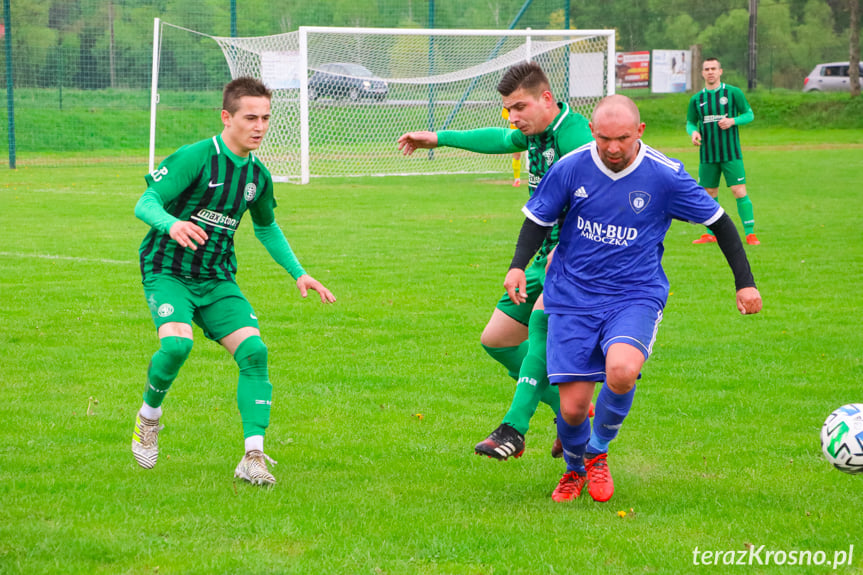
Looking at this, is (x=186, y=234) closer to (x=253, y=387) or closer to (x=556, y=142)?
(x=253, y=387)

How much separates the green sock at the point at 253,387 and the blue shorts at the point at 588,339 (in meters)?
1.44

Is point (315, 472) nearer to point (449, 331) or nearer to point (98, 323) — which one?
point (449, 331)

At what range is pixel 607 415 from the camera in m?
4.70

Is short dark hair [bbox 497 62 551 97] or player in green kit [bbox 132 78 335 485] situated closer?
player in green kit [bbox 132 78 335 485]

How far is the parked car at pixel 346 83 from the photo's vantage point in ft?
75.6

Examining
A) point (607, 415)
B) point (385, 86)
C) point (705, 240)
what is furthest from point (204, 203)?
point (385, 86)

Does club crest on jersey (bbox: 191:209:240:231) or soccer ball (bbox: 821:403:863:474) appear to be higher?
Result: club crest on jersey (bbox: 191:209:240:231)

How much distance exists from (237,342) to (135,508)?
965 mm

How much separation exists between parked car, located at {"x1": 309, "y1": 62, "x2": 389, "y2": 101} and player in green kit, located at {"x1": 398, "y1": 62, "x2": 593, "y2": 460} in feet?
57.7

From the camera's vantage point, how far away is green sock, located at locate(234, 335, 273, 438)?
501 centimetres

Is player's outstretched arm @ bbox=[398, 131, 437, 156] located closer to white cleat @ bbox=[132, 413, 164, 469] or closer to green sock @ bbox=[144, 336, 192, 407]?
green sock @ bbox=[144, 336, 192, 407]

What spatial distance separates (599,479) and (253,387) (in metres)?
1.74

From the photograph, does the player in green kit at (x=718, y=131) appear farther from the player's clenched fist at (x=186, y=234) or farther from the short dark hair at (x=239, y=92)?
the player's clenched fist at (x=186, y=234)

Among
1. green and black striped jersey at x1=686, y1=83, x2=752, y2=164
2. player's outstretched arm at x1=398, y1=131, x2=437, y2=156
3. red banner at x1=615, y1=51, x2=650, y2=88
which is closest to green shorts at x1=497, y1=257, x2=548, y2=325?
player's outstretched arm at x1=398, y1=131, x2=437, y2=156
